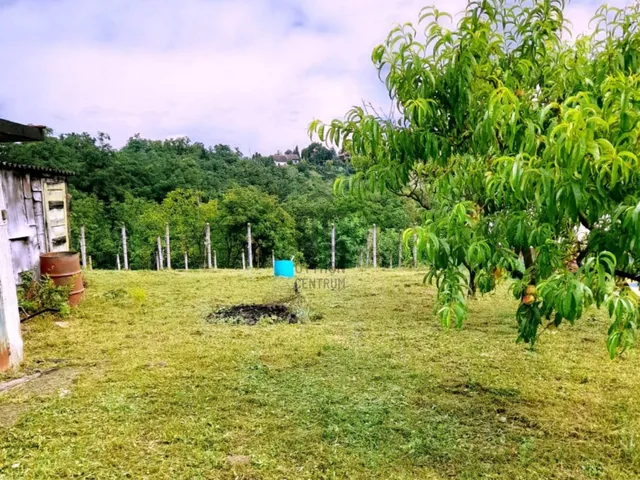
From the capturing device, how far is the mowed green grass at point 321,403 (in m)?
2.11

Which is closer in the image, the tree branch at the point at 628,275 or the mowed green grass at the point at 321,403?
the tree branch at the point at 628,275

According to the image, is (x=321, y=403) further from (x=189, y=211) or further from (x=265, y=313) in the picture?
(x=189, y=211)

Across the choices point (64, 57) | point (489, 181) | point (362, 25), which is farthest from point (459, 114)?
point (64, 57)

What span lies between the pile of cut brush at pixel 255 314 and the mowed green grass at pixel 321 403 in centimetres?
30

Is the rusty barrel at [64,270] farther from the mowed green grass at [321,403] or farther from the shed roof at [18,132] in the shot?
the shed roof at [18,132]

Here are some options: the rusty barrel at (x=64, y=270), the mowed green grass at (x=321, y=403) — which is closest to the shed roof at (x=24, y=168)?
the rusty barrel at (x=64, y=270)

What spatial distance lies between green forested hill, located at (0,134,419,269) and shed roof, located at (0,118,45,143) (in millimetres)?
16369

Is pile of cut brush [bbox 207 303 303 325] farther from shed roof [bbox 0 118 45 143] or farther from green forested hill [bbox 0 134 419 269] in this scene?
green forested hill [bbox 0 134 419 269]

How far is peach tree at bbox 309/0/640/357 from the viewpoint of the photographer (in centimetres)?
119

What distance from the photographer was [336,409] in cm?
271

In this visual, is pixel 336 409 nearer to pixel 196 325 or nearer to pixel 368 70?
pixel 368 70

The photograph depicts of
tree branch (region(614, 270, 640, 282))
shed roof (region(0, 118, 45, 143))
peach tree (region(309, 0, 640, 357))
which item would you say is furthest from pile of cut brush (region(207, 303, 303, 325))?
tree branch (region(614, 270, 640, 282))

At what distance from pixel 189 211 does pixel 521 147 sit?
2325 centimetres

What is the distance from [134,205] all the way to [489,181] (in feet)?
83.3
